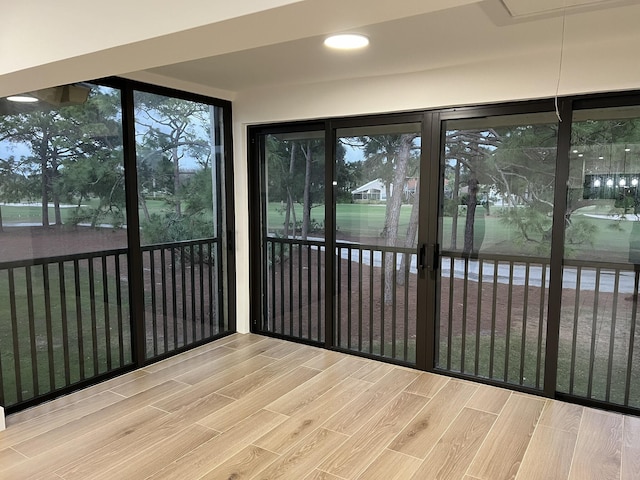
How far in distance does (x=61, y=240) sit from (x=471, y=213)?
2950mm

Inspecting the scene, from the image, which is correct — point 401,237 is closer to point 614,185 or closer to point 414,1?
point 614,185

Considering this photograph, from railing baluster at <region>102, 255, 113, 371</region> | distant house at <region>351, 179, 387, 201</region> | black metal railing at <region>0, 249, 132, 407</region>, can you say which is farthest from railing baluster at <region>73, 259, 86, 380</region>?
distant house at <region>351, 179, 387, 201</region>

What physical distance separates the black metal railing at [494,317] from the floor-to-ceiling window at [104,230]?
2179 mm

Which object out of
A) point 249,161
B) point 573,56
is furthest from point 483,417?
point 249,161

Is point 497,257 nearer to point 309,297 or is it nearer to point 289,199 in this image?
point 309,297

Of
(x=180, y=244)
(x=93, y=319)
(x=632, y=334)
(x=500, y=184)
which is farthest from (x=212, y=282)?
(x=632, y=334)

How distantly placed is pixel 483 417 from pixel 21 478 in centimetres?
263

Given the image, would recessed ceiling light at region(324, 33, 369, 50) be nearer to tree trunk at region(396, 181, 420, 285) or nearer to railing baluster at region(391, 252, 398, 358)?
tree trunk at region(396, 181, 420, 285)

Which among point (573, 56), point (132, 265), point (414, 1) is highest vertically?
point (573, 56)

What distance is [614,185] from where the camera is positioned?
9.72 feet

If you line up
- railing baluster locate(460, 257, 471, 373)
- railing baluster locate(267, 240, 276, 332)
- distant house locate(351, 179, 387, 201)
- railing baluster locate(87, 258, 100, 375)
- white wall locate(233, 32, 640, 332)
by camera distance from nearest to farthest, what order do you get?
white wall locate(233, 32, 640, 332), railing baluster locate(87, 258, 100, 375), railing baluster locate(460, 257, 471, 373), distant house locate(351, 179, 387, 201), railing baluster locate(267, 240, 276, 332)

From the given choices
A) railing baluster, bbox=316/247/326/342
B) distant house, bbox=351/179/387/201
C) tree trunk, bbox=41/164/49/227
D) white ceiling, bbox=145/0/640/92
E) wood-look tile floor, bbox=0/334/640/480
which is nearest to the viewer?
white ceiling, bbox=145/0/640/92

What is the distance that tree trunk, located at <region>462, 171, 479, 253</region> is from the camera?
3.42 metres

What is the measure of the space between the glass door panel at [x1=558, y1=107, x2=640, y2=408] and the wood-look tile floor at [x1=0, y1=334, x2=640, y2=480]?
0.28 meters
